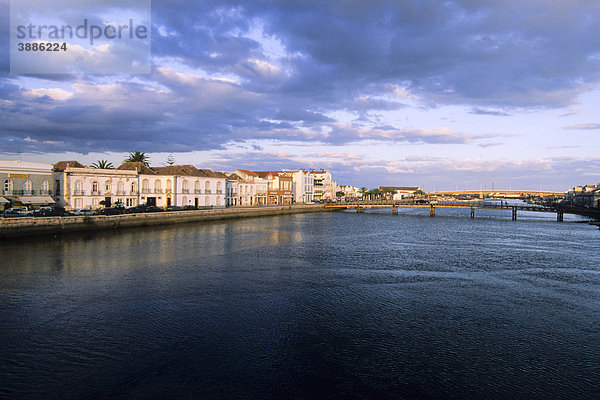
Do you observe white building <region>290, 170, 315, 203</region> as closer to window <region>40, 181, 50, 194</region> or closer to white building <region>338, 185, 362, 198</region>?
white building <region>338, 185, 362, 198</region>

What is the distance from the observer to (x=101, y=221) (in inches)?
1606

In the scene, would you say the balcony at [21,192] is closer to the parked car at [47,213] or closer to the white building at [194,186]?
the parked car at [47,213]

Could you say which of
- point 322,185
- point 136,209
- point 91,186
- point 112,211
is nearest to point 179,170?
point 136,209

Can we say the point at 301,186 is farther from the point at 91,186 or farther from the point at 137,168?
the point at 91,186

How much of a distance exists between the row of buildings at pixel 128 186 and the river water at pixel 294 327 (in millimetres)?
17604

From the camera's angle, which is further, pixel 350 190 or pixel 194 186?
pixel 350 190

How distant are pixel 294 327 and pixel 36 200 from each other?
4131 cm

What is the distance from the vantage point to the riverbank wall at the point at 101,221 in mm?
32691

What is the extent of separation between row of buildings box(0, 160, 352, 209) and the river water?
693 inches

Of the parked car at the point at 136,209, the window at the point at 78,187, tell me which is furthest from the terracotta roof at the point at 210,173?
the window at the point at 78,187

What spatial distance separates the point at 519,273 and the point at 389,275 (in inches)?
349

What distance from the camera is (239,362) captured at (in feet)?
37.6

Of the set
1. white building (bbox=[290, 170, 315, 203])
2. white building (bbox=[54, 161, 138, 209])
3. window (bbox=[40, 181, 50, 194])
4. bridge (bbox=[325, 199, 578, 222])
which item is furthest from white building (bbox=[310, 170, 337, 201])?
window (bbox=[40, 181, 50, 194])

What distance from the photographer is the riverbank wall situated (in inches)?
1287
